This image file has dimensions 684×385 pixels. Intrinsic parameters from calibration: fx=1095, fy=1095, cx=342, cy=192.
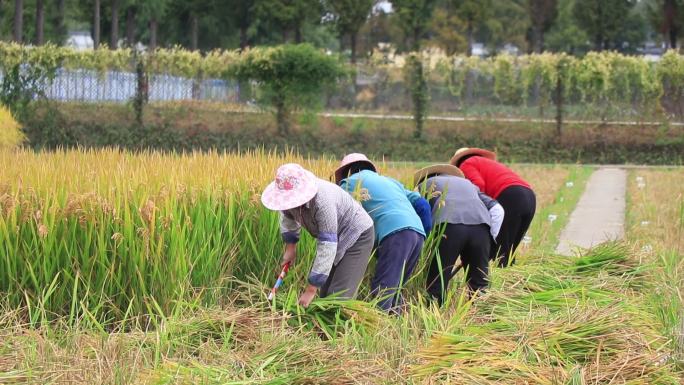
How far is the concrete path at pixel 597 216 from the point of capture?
38.1ft

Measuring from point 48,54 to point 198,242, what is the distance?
66.9ft

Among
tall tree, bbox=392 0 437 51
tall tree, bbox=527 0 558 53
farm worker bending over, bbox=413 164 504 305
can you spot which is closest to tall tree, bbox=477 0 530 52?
tall tree, bbox=392 0 437 51

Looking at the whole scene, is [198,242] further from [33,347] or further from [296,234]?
[33,347]

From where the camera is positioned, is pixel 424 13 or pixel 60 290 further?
pixel 424 13

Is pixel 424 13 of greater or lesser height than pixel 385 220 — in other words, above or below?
above

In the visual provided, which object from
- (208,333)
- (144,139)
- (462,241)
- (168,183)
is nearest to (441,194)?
(462,241)

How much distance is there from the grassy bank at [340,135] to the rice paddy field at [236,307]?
17141mm

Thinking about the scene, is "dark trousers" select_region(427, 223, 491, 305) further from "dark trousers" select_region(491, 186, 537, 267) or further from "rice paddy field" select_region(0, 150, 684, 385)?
"dark trousers" select_region(491, 186, 537, 267)

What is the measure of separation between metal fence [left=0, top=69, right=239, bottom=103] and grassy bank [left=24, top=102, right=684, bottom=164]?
305 mm

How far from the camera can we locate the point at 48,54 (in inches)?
1012

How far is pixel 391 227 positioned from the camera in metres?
6.62

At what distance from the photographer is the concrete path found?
11.6 metres

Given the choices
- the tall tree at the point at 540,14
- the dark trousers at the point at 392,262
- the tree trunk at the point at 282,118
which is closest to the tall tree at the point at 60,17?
the tall tree at the point at 540,14

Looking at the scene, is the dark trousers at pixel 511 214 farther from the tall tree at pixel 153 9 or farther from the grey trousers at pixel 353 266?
the tall tree at pixel 153 9
